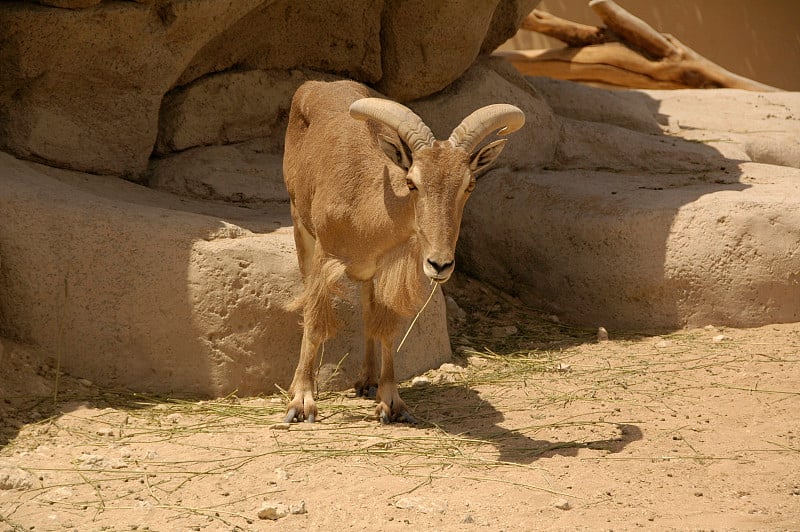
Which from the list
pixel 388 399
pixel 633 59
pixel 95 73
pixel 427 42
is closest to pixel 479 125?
pixel 388 399

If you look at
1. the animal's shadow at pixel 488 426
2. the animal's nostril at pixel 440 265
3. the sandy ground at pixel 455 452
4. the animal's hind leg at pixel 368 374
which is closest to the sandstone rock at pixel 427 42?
the sandy ground at pixel 455 452

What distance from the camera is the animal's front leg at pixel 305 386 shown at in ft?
20.9

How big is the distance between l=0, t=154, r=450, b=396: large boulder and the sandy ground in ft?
0.58

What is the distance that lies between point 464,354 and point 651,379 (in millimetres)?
1478

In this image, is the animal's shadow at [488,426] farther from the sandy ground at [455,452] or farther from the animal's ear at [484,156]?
the animal's ear at [484,156]

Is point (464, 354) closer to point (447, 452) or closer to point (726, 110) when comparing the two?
point (447, 452)

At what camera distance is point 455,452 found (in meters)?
5.70

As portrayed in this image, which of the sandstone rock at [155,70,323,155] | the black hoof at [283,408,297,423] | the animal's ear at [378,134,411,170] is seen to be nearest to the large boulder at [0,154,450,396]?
the black hoof at [283,408,297,423]

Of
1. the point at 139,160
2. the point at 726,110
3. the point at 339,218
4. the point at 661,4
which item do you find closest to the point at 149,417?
the point at 339,218

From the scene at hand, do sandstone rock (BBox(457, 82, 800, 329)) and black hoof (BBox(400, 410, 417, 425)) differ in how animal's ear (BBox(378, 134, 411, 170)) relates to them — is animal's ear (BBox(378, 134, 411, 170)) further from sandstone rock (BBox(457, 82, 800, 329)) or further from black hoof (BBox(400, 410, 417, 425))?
sandstone rock (BBox(457, 82, 800, 329))

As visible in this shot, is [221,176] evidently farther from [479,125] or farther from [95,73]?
[479,125]

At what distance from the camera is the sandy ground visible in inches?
188

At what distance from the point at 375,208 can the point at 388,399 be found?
1.14m

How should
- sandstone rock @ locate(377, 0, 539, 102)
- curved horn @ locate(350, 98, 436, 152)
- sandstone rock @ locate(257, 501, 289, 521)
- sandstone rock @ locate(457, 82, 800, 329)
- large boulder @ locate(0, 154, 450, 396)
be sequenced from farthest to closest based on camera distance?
sandstone rock @ locate(377, 0, 539, 102)
sandstone rock @ locate(457, 82, 800, 329)
large boulder @ locate(0, 154, 450, 396)
curved horn @ locate(350, 98, 436, 152)
sandstone rock @ locate(257, 501, 289, 521)
